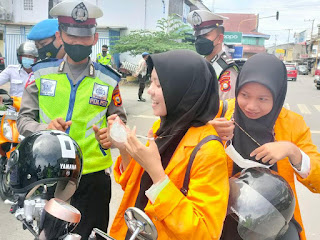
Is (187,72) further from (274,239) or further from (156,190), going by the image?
(274,239)

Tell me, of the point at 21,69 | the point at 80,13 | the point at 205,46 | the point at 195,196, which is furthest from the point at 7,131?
the point at 195,196

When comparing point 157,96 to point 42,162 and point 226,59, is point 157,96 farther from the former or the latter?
point 226,59

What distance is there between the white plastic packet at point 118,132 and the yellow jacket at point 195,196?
9.5 inches

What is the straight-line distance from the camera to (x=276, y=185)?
1633mm

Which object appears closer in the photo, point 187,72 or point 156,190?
point 156,190

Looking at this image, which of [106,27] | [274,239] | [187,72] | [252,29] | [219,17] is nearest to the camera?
[187,72]

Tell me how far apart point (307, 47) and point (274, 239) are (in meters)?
90.6

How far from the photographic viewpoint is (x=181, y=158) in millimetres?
1508

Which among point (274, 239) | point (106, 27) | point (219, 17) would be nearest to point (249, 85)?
point (274, 239)

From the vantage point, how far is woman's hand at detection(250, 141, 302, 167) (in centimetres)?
167

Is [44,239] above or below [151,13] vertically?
below

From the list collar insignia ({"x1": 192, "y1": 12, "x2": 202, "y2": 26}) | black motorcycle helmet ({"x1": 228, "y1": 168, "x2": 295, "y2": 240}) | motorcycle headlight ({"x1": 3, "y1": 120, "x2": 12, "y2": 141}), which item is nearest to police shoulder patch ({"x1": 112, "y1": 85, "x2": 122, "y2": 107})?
black motorcycle helmet ({"x1": 228, "y1": 168, "x2": 295, "y2": 240})

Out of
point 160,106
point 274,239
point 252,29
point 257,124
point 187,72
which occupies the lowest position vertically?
point 274,239

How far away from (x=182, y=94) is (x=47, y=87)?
1.17m
